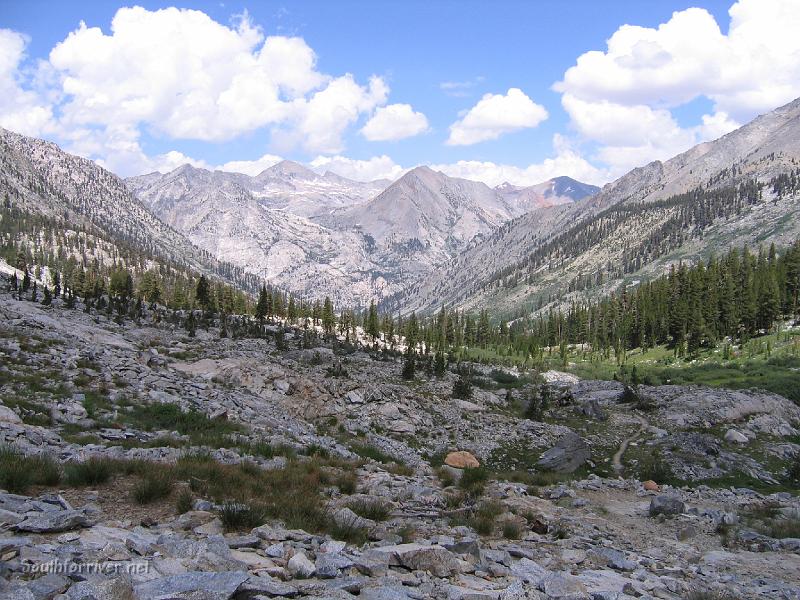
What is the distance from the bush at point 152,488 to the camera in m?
9.59

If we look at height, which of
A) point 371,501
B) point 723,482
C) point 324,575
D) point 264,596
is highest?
point 264,596

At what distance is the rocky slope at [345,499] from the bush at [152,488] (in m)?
0.13

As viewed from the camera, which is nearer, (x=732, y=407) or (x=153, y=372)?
(x=153, y=372)

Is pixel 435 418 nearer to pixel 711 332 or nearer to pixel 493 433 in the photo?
pixel 493 433

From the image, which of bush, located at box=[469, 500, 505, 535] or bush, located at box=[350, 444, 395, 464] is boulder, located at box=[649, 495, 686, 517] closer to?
bush, located at box=[469, 500, 505, 535]

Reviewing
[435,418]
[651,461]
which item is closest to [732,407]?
Answer: [651,461]

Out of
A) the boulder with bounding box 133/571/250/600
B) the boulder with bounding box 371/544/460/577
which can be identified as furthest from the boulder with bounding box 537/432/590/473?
the boulder with bounding box 133/571/250/600

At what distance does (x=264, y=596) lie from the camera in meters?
5.66

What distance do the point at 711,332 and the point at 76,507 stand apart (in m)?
111

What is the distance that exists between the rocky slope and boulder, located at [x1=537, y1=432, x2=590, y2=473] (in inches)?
6.6

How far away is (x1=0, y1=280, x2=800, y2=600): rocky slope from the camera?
6.75 metres

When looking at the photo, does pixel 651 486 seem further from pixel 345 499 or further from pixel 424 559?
pixel 424 559

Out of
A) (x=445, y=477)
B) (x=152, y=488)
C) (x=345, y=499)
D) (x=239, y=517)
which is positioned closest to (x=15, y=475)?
(x=152, y=488)

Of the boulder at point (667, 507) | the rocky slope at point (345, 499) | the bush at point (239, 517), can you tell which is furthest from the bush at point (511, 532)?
the boulder at point (667, 507)
